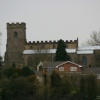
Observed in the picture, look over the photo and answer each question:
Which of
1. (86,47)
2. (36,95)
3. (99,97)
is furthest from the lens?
(86,47)

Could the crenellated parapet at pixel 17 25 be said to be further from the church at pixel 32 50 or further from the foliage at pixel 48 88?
the foliage at pixel 48 88

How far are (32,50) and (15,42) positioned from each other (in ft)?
15.7

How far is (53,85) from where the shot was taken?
6519cm

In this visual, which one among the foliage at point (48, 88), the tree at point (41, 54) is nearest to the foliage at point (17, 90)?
the foliage at point (48, 88)

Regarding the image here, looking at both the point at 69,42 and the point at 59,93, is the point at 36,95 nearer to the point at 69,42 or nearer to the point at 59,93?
the point at 59,93

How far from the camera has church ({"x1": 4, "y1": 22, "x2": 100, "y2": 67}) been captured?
4604 inches

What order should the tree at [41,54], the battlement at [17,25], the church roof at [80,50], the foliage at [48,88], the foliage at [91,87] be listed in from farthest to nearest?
1. the battlement at [17,25]
2. the church roof at [80,50]
3. the tree at [41,54]
4. the foliage at [91,87]
5. the foliage at [48,88]

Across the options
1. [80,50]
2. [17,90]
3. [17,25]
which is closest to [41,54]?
[80,50]

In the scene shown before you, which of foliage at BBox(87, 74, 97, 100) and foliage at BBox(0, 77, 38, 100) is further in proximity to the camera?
foliage at BBox(87, 74, 97, 100)

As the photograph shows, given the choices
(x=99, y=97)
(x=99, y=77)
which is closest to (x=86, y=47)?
(x=99, y=77)

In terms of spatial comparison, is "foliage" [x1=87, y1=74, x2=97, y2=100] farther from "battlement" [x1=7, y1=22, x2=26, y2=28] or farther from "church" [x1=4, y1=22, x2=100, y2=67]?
"battlement" [x1=7, y1=22, x2=26, y2=28]

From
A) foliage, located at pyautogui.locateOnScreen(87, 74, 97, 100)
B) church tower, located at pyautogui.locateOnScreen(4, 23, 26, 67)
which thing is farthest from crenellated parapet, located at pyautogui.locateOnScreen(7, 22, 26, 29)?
foliage, located at pyautogui.locateOnScreen(87, 74, 97, 100)

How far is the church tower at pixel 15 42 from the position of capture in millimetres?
122250

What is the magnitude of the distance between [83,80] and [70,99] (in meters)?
4.26
